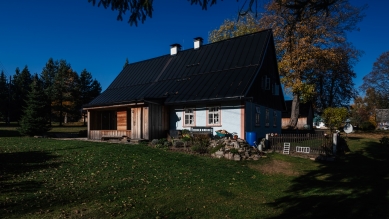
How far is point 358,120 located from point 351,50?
1280 centimetres

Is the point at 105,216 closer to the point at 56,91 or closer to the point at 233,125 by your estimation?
the point at 233,125

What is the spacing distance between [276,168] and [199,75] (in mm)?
12125

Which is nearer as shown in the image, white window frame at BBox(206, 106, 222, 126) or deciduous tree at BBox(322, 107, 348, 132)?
white window frame at BBox(206, 106, 222, 126)

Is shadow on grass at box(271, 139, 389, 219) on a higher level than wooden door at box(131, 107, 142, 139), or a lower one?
lower

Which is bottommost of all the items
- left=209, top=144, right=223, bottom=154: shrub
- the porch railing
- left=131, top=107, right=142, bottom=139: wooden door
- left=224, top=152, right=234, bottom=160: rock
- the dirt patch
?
the dirt patch

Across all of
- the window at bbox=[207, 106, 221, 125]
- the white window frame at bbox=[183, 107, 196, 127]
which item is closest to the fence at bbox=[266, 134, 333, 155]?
the window at bbox=[207, 106, 221, 125]

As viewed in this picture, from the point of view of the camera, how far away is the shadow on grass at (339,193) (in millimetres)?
6184

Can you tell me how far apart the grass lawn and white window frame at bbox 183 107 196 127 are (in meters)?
6.58

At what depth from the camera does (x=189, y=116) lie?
20.8 metres

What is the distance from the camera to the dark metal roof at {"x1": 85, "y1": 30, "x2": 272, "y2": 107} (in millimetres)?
19367

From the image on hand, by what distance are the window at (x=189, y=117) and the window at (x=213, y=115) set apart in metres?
1.46

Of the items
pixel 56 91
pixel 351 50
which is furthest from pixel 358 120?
pixel 56 91

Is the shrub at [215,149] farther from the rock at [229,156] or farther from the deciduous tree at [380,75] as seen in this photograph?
the deciduous tree at [380,75]

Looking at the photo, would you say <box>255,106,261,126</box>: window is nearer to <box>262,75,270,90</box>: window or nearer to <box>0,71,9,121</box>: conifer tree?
<box>262,75,270,90</box>: window
